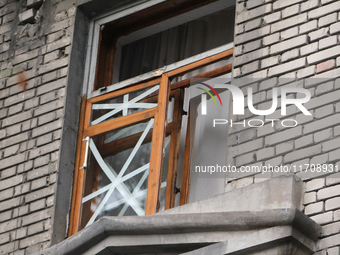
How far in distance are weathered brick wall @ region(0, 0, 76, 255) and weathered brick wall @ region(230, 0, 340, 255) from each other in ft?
5.50

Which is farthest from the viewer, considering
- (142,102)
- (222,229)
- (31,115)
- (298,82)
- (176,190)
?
(31,115)

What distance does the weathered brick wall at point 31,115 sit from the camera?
626 cm

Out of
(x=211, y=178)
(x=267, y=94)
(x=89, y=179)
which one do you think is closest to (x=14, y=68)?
(x=89, y=179)

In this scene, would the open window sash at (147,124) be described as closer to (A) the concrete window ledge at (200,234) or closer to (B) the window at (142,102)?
(B) the window at (142,102)

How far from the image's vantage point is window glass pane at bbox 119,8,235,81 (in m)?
7.00

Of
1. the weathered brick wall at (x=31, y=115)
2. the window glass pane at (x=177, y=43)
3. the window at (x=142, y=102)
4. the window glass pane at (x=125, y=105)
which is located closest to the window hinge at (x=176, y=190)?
the window at (x=142, y=102)

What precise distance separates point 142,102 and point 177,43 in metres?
0.92

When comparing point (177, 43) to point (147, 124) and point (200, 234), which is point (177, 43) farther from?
point (200, 234)

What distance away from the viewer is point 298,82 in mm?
5523

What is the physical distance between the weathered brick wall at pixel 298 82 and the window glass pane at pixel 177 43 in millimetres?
865

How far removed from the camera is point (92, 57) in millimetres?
7027

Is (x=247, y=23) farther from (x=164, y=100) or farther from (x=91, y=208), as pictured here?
(x=91, y=208)

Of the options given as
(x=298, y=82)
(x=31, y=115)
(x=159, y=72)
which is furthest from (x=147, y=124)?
(x=298, y=82)

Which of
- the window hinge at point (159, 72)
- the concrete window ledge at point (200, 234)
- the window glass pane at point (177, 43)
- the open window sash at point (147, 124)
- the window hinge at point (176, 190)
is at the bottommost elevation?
the concrete window ledge at point (200, 234)
